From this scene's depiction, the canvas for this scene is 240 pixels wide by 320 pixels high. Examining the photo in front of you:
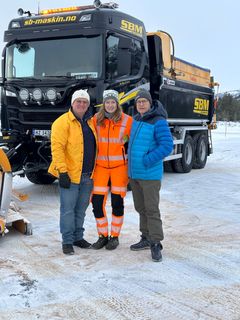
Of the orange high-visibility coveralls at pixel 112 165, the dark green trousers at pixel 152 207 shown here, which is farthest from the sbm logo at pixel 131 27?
the dark green trousers at pixel 152 207

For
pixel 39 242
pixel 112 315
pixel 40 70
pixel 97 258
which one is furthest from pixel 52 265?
pixel 40 70

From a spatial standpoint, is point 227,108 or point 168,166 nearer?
point 168,166

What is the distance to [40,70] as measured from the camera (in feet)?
23.7

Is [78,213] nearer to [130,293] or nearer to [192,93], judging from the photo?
[130,293]

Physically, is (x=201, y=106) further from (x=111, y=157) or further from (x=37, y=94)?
(x=111, y=157)

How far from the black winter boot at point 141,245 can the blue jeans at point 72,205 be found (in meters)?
0.62

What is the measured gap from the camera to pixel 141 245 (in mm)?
4500

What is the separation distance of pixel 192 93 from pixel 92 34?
15.1 ft

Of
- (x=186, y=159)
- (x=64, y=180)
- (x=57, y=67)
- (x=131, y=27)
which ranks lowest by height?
(x=186, y=159)

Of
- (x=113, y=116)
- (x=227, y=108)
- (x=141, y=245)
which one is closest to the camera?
(x=113, y=116)

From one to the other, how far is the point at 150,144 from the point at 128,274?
1.22 metres

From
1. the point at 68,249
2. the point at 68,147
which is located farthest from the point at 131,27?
the point at 68,249

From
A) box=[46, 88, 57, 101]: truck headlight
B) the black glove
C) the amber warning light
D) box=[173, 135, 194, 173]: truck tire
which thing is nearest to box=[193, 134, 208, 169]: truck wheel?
box=[173, 135, 194, 173]: truck tire

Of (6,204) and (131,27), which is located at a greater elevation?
(131,27)
